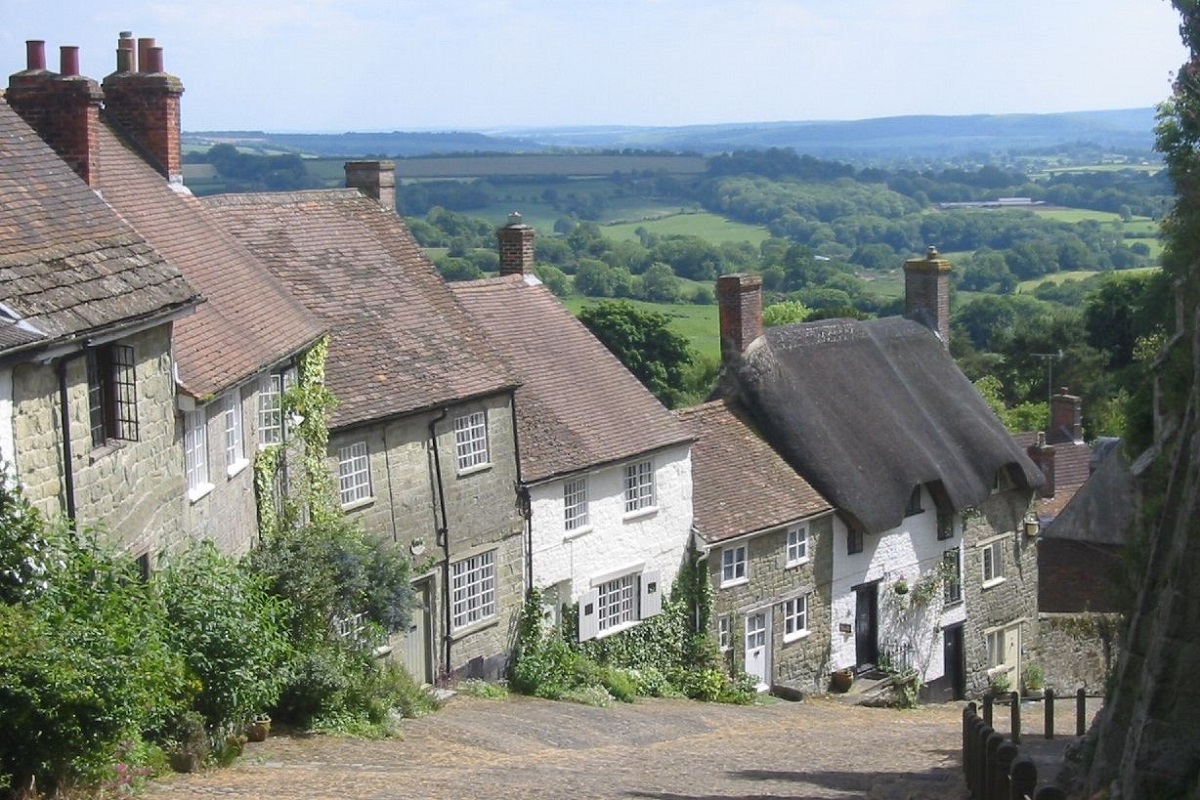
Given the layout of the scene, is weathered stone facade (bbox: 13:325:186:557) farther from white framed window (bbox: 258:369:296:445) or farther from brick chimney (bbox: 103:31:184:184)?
brick chimney (bbox: 103:31:184:184)

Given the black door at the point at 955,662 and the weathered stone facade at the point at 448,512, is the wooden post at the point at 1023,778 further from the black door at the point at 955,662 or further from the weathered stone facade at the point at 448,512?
the black door at the point at 955,662

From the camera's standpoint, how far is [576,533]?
2852cm

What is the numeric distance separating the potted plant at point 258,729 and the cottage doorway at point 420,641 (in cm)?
727

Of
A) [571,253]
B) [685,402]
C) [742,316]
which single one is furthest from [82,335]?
[571,253]

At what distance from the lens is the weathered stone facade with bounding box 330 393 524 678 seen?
24.7 metres

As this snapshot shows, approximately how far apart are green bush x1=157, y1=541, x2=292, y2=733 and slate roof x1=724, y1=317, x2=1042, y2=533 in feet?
60.1

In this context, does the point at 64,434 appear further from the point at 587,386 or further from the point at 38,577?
the point at 587,386

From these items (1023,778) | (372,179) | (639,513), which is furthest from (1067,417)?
(1023,778)

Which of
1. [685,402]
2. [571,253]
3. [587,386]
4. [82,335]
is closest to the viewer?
[82,335]

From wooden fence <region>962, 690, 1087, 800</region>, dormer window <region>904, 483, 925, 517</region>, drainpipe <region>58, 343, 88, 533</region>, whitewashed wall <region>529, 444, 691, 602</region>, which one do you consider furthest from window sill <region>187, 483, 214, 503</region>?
dormer window <region>904, 483, 925, 517</region>

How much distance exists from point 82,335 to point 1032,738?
48.2 feet

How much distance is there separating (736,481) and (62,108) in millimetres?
16561

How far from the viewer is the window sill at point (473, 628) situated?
25984 mm

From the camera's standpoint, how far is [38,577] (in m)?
13.0
